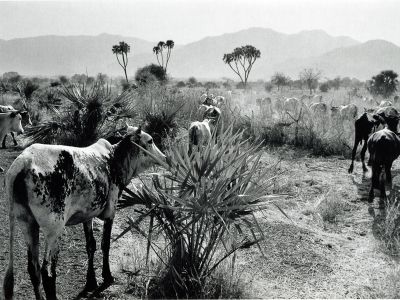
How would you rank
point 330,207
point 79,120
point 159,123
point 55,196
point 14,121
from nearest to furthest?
point 55,196 → point 330,207 → point 79,120 → point 14,121 → point 159,123

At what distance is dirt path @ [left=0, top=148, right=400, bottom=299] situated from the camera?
196 inches

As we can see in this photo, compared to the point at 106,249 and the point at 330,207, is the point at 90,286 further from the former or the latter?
the point at 330,207

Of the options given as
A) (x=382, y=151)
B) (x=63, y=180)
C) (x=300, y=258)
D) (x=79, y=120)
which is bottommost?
(x=300, y=258)

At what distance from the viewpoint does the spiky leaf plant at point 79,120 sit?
29.3 ft

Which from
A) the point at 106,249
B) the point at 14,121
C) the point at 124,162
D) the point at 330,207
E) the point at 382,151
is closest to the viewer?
the point at 106,249

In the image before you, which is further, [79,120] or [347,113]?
[347,113]

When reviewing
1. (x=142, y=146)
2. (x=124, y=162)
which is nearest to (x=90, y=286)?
(x=124, y=162)

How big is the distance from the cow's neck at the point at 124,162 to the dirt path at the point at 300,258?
3.39 feet

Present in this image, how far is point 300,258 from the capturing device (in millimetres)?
5887

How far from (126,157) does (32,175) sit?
142 centimetres

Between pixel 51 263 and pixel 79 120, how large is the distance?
17.7 ft

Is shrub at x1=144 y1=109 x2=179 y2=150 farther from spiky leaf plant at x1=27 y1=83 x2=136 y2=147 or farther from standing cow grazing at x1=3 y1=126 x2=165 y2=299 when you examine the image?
standing cow grazing at x1=3 y1=126 x2=165 y2=299

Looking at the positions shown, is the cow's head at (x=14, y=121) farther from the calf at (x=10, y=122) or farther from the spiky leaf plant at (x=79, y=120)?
the spiky leaf plant at (x=79, y=120)

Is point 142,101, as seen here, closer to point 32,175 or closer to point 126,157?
point 126,157
